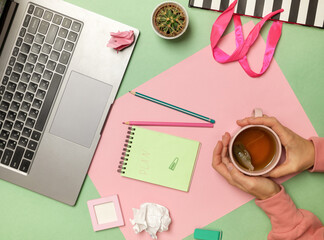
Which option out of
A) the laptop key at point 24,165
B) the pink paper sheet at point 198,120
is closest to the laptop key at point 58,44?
the pink paper sheet at point 198,120

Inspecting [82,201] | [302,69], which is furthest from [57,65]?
[302,69]

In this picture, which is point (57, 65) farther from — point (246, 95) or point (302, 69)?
point (302, 69)

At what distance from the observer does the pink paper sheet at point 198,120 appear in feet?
2.79

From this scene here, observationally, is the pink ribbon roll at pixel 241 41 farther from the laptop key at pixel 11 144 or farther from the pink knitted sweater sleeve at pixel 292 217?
the laptop key at pixel 11 144

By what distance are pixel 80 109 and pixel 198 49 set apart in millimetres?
351

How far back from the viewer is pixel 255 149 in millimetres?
808

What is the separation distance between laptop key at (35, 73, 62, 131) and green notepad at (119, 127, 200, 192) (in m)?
0.22

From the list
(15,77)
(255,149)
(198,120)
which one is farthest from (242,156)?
(15,77)

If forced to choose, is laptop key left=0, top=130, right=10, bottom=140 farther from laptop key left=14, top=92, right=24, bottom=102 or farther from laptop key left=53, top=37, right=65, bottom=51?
laptop key left=53, top=37, right=65, bottom=51

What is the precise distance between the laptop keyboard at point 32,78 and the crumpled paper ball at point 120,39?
3.5 inches

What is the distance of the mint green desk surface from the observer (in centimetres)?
85

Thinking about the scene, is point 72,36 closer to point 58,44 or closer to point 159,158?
point 58,44

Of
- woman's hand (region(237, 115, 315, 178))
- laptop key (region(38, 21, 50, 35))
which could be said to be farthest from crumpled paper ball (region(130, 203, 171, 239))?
laptop key (region(38, 21, 50, 35))

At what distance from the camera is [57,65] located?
32.3 inches
